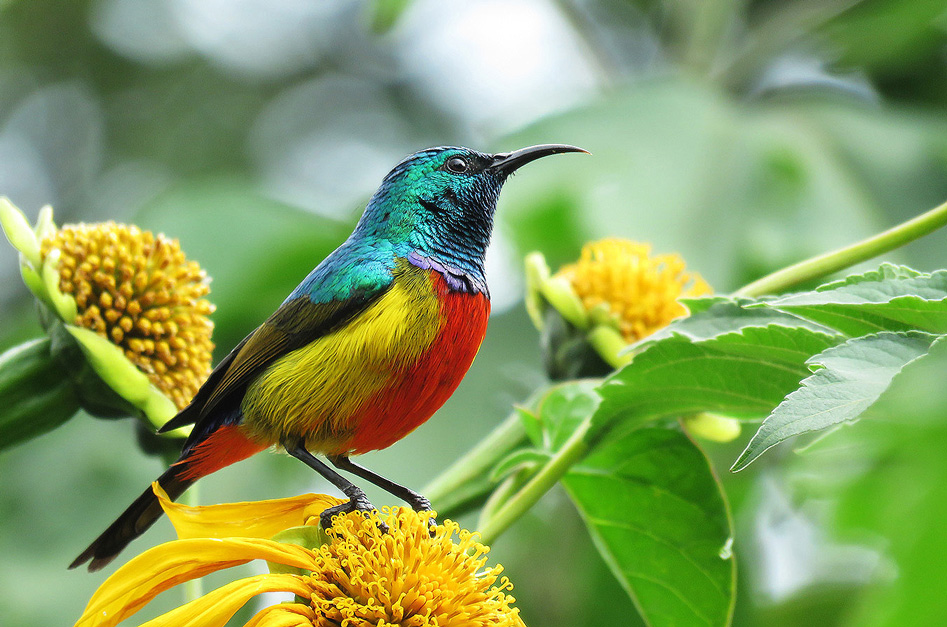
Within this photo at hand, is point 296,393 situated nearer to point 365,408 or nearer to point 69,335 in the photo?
point 365,408

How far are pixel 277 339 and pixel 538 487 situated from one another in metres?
0.70

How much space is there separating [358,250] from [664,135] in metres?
3.10

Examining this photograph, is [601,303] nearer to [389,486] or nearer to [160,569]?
[389,486]

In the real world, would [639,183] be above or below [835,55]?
below

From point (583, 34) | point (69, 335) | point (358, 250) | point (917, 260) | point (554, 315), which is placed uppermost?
point (583, 34)

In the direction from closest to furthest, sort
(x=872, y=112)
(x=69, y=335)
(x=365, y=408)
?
(x=365, y=408), (x=69, y=335), (x=872, y=112)

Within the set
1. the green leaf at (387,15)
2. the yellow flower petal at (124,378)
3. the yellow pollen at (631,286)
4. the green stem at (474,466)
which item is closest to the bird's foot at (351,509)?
the green stem at (474,466)

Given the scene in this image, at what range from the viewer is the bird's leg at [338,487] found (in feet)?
5.95

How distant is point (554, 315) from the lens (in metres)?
2.76

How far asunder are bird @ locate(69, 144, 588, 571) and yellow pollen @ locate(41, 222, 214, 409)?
27 centimetres

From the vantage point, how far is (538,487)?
191cm

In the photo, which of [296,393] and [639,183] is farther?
[639,183]

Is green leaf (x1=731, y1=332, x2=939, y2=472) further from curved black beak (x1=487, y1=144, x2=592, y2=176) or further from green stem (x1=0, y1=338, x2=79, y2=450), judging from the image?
green stem (x1=0, y1=338, x2=79, y2=450)

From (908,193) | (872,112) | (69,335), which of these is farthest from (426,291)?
(872,112)
